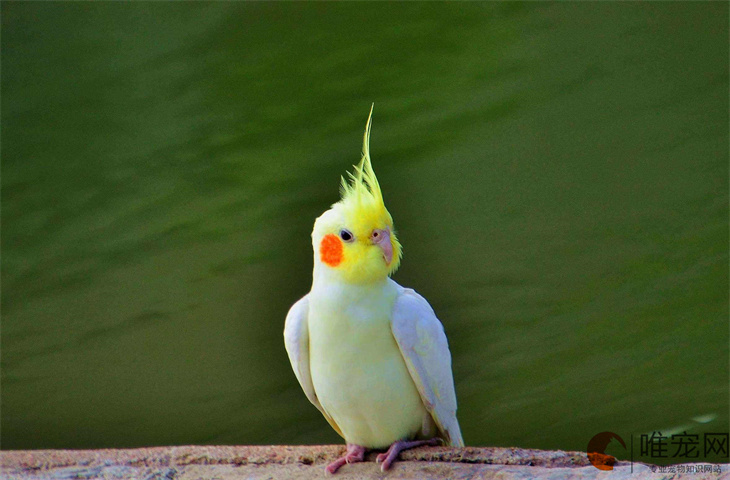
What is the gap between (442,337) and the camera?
211 cm

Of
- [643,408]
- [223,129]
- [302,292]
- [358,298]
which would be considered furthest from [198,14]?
[643,408]

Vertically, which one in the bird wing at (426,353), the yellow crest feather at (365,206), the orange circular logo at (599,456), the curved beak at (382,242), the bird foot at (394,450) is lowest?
the orange circular logo at (599,456)

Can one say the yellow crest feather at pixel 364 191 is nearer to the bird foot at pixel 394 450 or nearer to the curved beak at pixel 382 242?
the curved beak at pixel 382 242

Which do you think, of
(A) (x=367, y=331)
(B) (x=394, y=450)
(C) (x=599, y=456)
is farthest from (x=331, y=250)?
(C) (x=599, y=456)

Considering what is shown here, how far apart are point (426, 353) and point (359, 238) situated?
355mm

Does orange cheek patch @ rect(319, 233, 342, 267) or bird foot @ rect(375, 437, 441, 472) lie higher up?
orange cheek patch @ rect(319, 233, 342, 267)

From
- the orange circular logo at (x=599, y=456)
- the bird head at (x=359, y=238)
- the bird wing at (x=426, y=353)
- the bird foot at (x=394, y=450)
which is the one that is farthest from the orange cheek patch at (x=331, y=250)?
the orange circular logo at (x=599, y=456)

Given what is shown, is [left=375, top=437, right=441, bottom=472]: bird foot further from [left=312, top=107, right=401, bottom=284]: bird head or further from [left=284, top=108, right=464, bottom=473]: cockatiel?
[left=312, top=107, right=401, bottom=284]: bird head

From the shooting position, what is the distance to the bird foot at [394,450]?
205cm

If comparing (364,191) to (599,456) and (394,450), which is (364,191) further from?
(599,456)

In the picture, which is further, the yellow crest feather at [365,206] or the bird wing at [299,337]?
the bird wing at [299,337]

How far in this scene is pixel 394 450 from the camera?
6.81 feet

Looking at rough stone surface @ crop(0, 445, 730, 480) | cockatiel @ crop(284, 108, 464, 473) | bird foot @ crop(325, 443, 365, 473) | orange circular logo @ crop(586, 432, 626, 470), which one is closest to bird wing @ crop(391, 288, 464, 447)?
cockatiel @ crop(284, 108, 464, 473)

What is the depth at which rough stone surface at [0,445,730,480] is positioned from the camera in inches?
75.7
